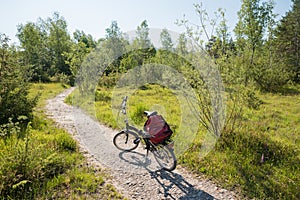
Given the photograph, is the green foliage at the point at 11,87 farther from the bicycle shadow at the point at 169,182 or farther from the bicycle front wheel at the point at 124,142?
the bicycle shadow at the point at 169,182

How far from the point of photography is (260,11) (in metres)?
6.06

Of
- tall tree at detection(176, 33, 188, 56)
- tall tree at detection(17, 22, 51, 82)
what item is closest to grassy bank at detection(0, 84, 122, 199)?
tall tree at detection(176, 33, 188, 56)

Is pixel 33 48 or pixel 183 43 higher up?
pixel 33 48

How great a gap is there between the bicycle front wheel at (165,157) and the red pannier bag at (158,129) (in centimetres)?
21

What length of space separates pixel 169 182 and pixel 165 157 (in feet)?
2.75

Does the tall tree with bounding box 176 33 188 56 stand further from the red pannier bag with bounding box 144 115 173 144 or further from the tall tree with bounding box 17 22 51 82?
the tall tree with bounding box 17 22 51 82

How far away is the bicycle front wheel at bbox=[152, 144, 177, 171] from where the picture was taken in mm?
4692

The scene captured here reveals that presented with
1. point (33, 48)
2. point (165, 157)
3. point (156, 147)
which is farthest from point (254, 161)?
point (33, 48)

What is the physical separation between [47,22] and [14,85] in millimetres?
42620

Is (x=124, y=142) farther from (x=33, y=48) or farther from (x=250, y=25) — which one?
(x=33, y=48)

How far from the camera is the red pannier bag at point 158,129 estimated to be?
4789mm

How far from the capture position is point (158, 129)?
4812 mm

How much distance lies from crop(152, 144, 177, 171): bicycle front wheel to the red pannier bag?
0.21 m

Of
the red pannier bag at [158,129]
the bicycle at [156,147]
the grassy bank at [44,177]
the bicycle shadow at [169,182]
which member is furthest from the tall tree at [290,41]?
the grassy bank at [44,177]
